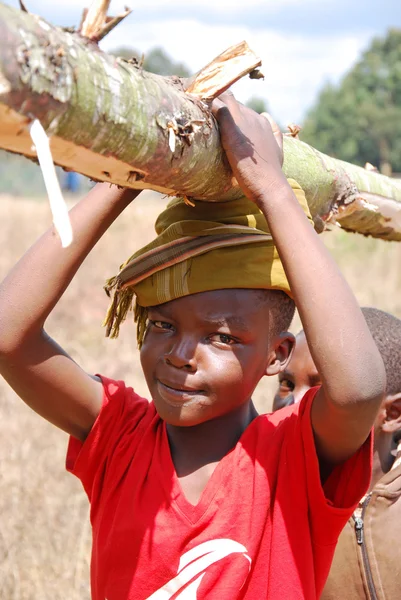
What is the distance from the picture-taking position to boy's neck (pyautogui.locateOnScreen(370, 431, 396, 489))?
283 centimetres

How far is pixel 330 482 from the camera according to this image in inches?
78.1

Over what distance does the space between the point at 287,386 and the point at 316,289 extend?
1.20 m

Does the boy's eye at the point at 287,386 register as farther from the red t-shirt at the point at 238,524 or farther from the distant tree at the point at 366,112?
the distant tree at the point at 366,112

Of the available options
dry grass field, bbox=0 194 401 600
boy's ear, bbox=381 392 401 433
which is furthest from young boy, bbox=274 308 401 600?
dry grass field, bbox=0 194 401 600

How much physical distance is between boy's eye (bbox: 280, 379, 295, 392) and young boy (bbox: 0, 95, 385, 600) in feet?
2.59

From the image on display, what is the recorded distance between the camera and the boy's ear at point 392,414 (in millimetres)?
2939

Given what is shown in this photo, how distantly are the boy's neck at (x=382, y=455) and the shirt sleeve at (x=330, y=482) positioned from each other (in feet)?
2.85

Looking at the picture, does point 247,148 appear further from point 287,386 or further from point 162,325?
point 287,386

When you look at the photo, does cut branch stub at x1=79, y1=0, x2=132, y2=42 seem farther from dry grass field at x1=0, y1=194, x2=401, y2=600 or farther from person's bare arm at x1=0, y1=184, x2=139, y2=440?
dry grass field at x1=0, y1=194, x2=401, y2=600

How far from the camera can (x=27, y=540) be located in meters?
3.97

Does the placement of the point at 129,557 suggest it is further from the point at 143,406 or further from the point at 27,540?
the point at 27,540

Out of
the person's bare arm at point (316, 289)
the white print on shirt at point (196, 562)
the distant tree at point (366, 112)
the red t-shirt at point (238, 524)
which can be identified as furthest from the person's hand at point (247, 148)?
the distant tree at point (366, 112)

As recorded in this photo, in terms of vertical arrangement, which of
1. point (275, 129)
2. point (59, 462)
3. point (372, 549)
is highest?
point (275, 129)

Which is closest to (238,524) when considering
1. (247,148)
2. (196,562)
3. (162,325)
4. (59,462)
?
(196,562)
